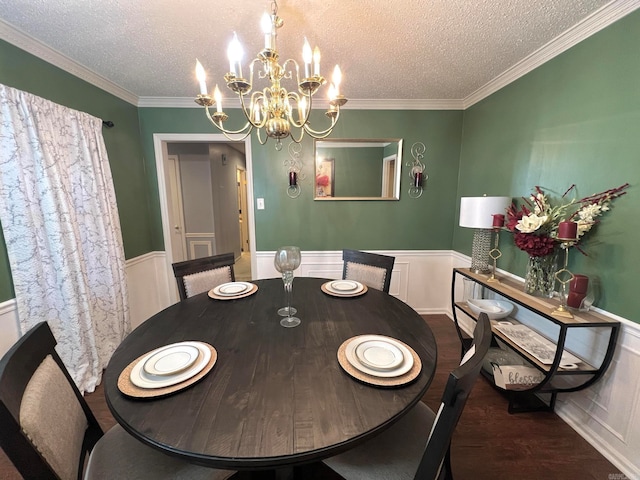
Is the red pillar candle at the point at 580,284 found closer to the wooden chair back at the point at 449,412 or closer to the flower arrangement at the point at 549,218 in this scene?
the flower arrangement at the point at 549,218

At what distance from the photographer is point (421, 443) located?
101cm

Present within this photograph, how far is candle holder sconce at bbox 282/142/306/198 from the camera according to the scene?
2.83m

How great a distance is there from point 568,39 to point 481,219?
1.21 metres

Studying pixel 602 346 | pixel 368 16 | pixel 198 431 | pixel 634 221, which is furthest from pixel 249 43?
pixel 602 346

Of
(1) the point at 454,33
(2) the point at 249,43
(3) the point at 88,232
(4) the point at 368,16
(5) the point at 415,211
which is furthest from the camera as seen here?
(5) the point at 415,211

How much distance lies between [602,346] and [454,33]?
2.07 metres

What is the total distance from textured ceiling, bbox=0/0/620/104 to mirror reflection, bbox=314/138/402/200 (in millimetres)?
771

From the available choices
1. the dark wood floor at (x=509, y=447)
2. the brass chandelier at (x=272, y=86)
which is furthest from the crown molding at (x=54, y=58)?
the dark wood floor at (x=509, y=447)

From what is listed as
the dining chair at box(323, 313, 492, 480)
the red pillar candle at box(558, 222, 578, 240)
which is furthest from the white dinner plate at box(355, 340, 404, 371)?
the red pillar candle at box(558, 222, 578, 240)

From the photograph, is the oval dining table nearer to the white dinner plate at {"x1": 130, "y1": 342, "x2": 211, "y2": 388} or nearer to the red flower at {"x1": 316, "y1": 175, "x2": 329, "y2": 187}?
the white dinner plate at {"x1": 130, "y1": 342, "x2": 211, "y2": 388}

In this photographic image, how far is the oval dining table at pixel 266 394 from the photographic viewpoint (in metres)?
0.68

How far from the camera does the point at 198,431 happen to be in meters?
0.71

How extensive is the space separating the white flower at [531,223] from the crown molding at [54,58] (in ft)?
11.2

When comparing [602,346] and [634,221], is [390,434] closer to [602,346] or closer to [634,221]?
[602,346]
